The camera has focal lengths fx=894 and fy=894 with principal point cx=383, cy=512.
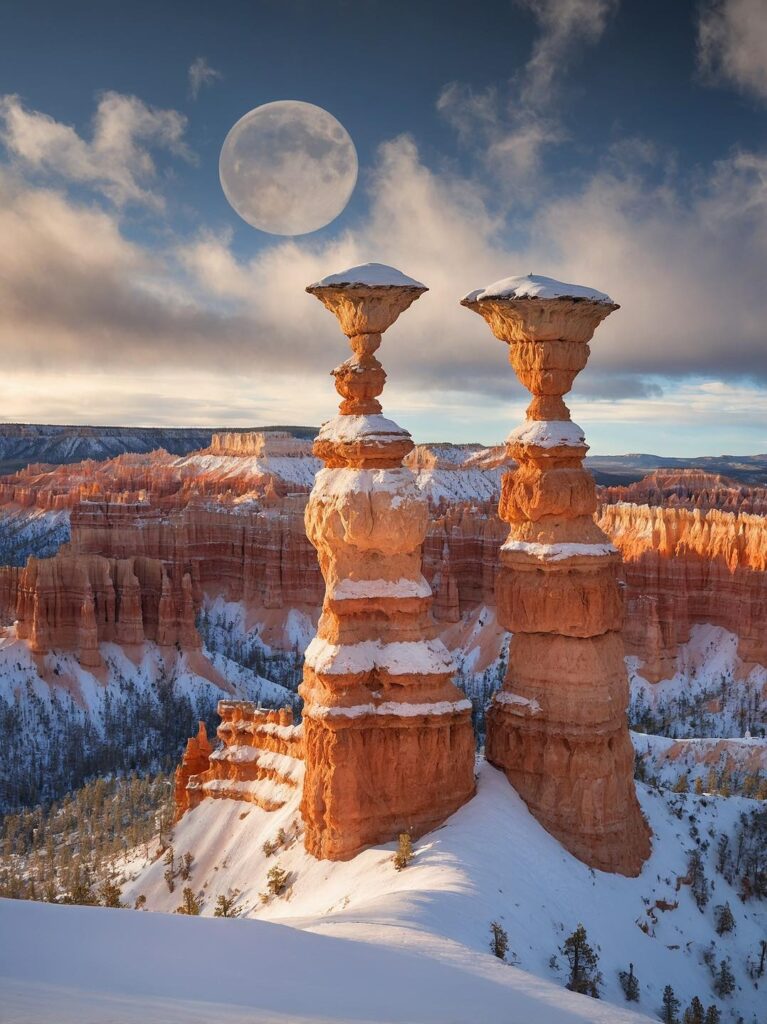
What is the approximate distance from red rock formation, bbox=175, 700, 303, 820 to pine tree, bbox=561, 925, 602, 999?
794cm

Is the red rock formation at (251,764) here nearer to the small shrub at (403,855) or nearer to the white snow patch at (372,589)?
the white snow patch at (372,589)

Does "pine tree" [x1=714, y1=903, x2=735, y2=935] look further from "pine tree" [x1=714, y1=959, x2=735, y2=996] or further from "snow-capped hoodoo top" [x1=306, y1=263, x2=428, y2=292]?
"snow-capped hoodoo top" [x1=306, y1=263, x2=428, y2=292]

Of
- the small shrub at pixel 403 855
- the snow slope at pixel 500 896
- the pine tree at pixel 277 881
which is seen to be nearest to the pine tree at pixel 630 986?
the snow slope at pixel 500 896

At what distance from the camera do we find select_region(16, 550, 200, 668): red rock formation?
1935 inches

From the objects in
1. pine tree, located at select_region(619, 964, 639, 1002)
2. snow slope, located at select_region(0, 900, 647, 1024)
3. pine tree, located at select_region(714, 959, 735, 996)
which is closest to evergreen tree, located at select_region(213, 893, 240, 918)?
pine tree, located at select_region(619, 964, 639, 1002)

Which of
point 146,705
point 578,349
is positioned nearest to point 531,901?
point 578,349

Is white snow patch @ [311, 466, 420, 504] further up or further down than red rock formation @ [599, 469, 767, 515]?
further up

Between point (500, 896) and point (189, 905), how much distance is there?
7.08 m

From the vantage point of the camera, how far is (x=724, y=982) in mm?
14820

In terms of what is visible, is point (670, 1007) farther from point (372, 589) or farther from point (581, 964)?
point (372, 589)

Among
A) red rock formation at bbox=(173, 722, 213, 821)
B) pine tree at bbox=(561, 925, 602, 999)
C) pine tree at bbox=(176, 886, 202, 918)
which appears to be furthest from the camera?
red rock formation at bbox=(173, 722, 213, 821)

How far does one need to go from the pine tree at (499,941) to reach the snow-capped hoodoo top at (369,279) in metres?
10.4

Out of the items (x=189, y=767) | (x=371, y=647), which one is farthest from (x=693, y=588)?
(x=371, y=647)

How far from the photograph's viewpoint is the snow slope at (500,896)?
11.1 m
